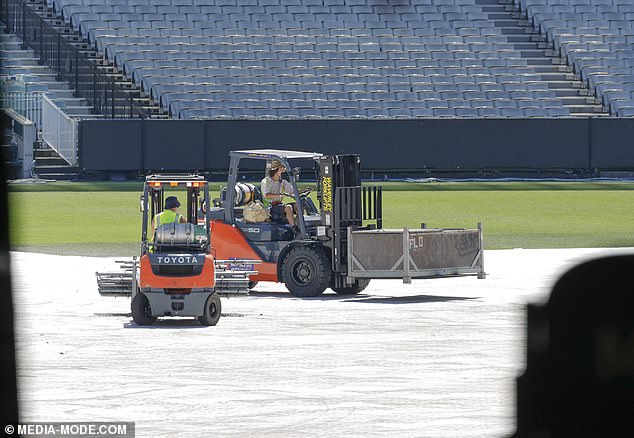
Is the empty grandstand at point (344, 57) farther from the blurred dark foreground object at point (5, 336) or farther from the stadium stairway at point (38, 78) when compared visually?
the blurred dark foreground object at point (5, 336)

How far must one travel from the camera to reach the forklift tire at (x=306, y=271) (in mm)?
17141

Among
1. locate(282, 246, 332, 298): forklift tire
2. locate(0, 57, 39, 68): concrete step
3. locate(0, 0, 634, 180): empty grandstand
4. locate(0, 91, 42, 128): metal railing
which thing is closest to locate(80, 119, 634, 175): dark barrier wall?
locate(0, 0, 634, 180): empty grandstand

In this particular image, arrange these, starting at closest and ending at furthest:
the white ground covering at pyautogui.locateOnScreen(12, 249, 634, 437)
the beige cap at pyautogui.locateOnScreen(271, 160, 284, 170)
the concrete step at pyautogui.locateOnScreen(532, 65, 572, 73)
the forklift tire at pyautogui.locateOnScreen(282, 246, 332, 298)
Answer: the white ground covering at pyautogui.locateOnScreen(12, 249, 634, 437), the forklift tire at pyautogui.locateOnScreen(282, 246, 332, 298), the beige cap at pyautogui.locateOnScreen(271, 160, 284, 170), the concrete step at pyautogui.locateOnScreen(532, 65, 572, 73)

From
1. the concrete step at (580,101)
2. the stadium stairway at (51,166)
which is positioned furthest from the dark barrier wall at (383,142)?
the concrete step at (580,101)

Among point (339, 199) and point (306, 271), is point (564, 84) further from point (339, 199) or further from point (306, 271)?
point (306, 271)

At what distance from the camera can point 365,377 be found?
989 cm

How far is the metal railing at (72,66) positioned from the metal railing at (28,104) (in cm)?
217

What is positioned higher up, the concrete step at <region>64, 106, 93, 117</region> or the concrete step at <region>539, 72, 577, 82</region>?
the concrete step at <region>539, 72, 577, 82</region>

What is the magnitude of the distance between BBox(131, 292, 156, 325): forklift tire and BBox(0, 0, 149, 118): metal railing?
3473 cm

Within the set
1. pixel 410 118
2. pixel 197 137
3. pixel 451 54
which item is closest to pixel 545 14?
pixel 451 54

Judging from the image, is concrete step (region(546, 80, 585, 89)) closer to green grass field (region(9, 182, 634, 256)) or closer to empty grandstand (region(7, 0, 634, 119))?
empty grandstand (region(7, 0, 634, 119))

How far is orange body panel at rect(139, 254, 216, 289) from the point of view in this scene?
1316 cm

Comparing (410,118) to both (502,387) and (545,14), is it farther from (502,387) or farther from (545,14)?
(502,387)

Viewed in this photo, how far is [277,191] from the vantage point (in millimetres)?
17766
